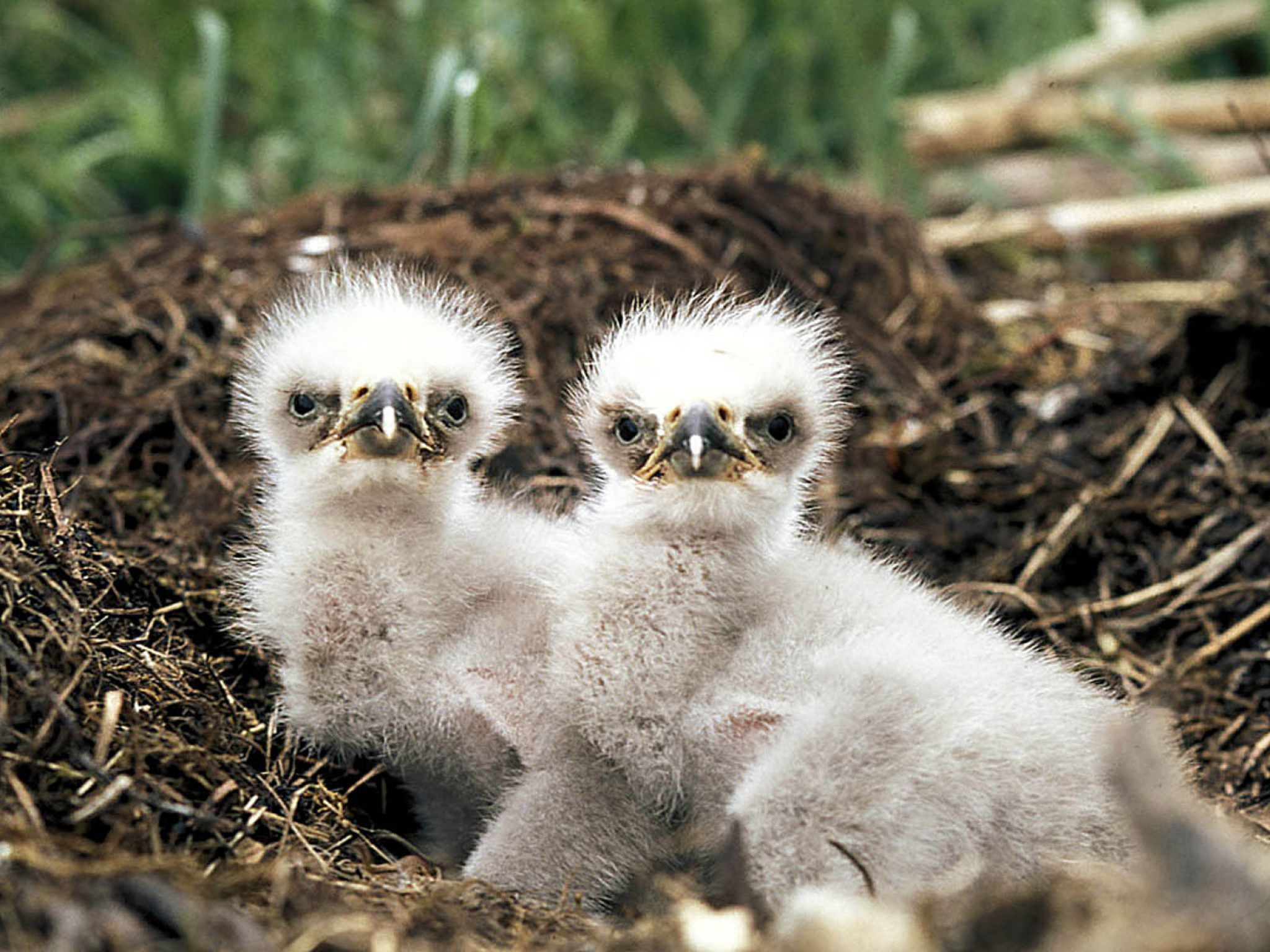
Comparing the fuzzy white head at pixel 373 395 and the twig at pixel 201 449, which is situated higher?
the fuzzy white head at pixel 373 395

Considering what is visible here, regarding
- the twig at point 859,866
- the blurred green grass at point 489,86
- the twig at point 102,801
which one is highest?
the twig at point 102,801

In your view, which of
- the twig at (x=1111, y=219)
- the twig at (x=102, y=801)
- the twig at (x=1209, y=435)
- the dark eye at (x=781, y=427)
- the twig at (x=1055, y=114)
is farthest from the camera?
the twig at (x=1055, y=114)

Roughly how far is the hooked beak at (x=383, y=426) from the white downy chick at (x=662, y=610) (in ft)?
1.19

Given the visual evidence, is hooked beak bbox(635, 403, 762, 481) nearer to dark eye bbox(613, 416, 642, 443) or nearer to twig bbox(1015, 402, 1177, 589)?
dark eye bbox(613, 416, 642, 443)

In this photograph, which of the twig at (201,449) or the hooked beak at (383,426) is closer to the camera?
the hooked beak at (383,426)

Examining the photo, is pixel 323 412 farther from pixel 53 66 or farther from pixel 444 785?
pixel 53 66

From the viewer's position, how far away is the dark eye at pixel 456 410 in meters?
3.00

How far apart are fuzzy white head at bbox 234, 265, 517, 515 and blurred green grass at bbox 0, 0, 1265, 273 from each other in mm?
3451

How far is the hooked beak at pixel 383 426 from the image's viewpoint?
9.28 feet

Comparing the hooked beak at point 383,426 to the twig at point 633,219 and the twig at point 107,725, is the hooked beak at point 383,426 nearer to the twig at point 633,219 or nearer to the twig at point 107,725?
the twig at point 107,725

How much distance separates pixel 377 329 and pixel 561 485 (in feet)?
3.30

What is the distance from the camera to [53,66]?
814 cm

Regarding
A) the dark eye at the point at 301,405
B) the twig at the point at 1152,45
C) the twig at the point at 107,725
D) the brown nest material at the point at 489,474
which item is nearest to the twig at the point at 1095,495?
the brown nest material at the point at 489,474

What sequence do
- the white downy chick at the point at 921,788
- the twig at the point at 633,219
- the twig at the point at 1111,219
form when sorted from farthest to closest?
the twig at the point at 1111,219 < the twig at the point at 633,219 < the white downy chick at the point at 921,788
